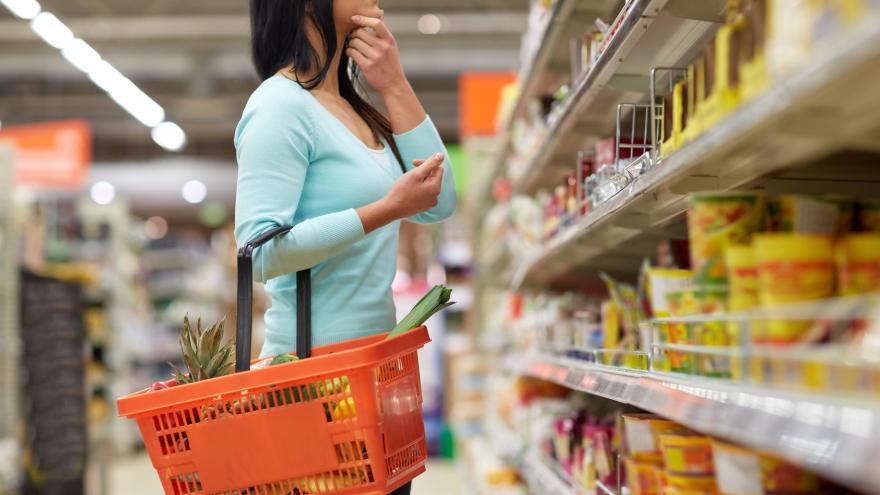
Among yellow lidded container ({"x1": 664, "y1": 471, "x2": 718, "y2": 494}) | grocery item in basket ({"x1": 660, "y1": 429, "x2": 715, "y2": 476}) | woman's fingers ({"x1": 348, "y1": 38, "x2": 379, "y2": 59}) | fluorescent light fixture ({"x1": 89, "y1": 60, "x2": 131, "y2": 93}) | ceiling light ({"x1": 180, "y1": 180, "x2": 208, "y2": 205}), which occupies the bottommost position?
yellow lidded container ({"x1": 664, "y1": 471, "x2": 718, "y2": 494})

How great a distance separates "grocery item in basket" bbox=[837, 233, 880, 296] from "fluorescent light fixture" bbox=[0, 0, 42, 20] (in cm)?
909

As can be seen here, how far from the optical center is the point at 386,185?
1908 mm

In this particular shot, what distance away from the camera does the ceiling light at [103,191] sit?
15204 millimetres

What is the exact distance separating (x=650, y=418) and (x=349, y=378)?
660 millimetres

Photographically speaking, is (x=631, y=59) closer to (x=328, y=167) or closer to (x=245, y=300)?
(x=328, y=167)

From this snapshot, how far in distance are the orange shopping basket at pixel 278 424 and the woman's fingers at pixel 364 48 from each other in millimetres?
486

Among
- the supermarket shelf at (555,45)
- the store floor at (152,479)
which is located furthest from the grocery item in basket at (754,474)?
the store floor at (152,479)

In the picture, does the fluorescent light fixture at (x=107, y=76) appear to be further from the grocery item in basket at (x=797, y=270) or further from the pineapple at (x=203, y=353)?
the grocery item in basket at (x=797, y=270)

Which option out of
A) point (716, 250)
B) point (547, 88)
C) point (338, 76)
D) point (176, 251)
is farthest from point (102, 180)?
point (716, 250)

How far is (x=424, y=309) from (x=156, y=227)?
66.4ft

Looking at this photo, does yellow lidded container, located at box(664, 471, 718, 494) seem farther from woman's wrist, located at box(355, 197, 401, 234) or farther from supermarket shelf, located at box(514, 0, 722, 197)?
supermarket shelf, located at box(514, 0, 722, 197)

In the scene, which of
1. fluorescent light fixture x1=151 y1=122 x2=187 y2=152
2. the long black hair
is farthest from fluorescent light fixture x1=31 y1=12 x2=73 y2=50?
the long black hair

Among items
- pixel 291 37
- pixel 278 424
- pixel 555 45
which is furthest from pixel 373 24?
pixel 555 45

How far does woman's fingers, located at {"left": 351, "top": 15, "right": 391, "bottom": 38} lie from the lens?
1.93 m
